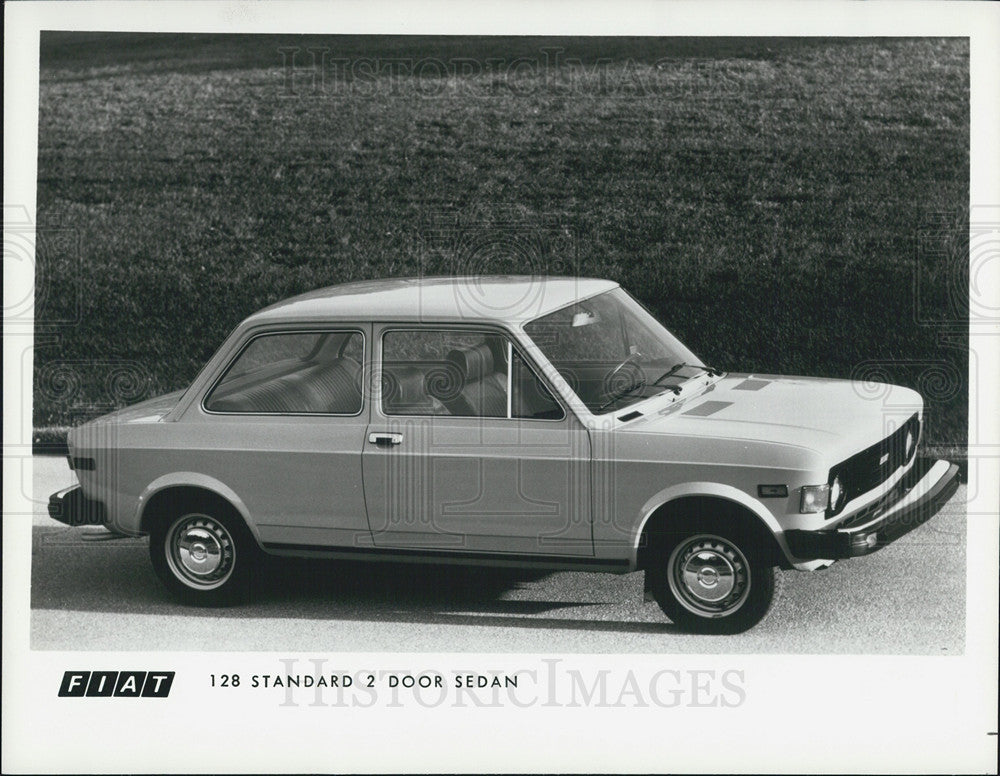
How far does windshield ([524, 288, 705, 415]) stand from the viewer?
6.54m

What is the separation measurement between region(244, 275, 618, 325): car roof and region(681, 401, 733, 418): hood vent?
857 mm

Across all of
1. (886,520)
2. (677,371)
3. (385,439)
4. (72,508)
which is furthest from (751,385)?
(72,508)

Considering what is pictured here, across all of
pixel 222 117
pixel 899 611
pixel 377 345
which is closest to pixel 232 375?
pixel 377 345

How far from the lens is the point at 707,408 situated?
21.7 ft

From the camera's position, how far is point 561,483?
20.6ft

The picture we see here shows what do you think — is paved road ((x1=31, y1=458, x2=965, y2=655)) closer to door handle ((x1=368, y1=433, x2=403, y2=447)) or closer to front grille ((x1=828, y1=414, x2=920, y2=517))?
front grille ((x1=828, y1=414, x2=920, y2=517))

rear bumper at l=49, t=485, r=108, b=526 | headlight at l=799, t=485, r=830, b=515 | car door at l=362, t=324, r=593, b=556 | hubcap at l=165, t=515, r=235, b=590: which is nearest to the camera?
headlight at l=799, t=485, r=830, b=515

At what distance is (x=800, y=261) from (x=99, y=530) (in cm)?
543

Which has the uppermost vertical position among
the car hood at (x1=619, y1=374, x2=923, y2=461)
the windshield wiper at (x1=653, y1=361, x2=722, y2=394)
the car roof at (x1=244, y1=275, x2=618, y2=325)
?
the car roof at (x1=244, y1=275, x2=618, y2=325)

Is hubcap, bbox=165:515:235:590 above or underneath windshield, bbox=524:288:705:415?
underneath

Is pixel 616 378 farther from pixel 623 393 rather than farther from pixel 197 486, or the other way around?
pixel 197 486

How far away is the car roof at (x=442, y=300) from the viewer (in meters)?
6.61

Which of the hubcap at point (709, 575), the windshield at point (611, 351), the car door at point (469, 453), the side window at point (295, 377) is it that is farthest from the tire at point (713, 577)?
the side window at point (295, 377)

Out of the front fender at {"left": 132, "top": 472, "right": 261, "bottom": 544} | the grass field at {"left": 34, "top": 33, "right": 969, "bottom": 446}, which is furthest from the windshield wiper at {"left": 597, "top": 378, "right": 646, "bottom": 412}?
the grass field at {"left": 34, "top": 33, "right": 969, "bottom": 446}
